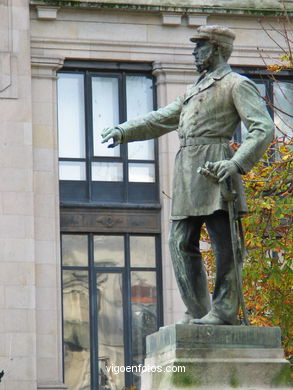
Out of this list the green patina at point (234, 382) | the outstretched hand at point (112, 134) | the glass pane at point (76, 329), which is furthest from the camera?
the glass pane at point (76, 329)

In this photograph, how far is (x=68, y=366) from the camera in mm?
33625

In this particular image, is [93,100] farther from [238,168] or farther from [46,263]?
[238,168]

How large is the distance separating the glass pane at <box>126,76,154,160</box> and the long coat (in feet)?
63.6

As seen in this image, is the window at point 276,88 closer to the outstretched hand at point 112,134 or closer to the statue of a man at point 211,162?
the outstretched hand at point 112,134

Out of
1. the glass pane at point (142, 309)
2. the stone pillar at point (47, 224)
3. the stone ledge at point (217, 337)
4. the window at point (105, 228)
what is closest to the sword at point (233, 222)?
the stone ledge at point (217, 337)

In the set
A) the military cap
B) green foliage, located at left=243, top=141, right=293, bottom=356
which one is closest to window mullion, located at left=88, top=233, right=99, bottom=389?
green foliage, located at left=243, top=141, right=293, bottom=356

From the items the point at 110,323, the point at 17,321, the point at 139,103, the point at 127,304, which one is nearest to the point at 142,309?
the point at 127,304

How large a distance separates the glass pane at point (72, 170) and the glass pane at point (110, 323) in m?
2.14

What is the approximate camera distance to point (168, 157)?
34.6 meters

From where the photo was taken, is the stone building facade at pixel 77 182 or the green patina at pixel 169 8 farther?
the green patina at pixel 169 8

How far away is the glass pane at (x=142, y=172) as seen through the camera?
34.8 meters

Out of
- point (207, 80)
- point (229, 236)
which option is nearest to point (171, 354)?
point (229, 236)

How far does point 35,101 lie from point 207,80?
19.2 meters

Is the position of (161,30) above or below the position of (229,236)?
above
